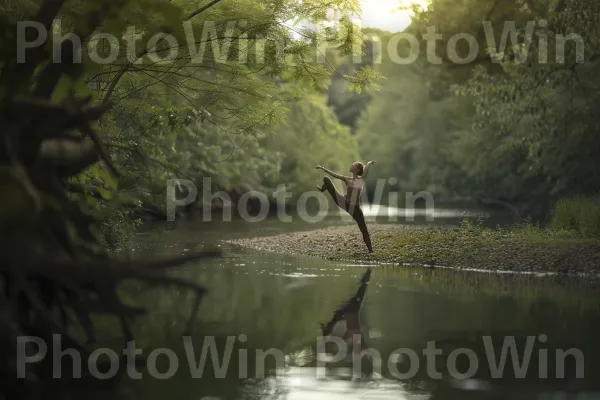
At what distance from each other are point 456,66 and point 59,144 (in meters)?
29.5

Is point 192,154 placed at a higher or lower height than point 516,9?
lower

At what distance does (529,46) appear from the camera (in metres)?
27.1

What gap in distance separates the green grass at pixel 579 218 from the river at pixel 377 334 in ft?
15.2

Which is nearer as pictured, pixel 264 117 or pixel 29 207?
pixel 29 207

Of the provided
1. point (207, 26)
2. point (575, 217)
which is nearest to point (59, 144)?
point (207, 26)

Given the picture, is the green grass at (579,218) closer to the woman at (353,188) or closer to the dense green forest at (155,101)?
the dense green forest at (155,101)

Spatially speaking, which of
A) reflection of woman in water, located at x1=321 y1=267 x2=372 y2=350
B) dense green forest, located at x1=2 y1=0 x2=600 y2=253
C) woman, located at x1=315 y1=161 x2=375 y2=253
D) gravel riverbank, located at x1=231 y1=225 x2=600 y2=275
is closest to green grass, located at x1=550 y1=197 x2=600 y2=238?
gravel riverbank, located at x1=231 y1=225 x2=600 y2=275

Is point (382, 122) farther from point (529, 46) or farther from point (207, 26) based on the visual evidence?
point (207, 26)

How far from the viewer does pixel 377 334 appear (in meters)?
11.8

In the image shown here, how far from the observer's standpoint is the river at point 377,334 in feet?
29.3

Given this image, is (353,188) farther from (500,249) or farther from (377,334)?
(377,334)

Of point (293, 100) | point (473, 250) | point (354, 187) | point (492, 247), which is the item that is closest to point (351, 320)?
point (354, 187)

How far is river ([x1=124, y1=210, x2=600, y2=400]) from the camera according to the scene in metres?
8.94

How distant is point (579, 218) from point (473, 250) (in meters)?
4.30
